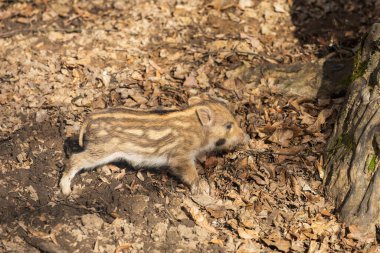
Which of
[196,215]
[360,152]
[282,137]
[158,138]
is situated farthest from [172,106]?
[360,152]

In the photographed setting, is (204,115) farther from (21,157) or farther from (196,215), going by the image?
(21,157)

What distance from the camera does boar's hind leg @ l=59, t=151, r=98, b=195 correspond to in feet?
21.5

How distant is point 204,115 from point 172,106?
3.07ft

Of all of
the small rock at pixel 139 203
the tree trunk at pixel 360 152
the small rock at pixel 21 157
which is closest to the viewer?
the tree trunk at pixel 360 152

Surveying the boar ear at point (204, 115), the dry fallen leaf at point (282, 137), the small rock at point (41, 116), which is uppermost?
the boar ear at point (204, 115)

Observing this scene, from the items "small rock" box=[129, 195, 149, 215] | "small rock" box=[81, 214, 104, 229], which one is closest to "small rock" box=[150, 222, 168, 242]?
"small rock" box=[129, 195, 149, 215]

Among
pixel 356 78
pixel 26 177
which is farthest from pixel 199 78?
pixel 26 177

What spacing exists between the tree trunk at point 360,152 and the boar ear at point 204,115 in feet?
4.89

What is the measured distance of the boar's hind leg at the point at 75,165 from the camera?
654 centimetres

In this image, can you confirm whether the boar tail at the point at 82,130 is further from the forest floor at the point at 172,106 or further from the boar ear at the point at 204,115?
the boar ear at the point at 204,115

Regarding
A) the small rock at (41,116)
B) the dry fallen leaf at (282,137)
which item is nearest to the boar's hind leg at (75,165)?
the small rock at (41,116)

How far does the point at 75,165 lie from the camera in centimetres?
658

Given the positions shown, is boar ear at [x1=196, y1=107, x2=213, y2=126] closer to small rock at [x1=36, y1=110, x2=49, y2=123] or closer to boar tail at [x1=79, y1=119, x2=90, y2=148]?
boar tail at [x1=79, y1=119, x2=90, y2=148]

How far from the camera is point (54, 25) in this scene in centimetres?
941
